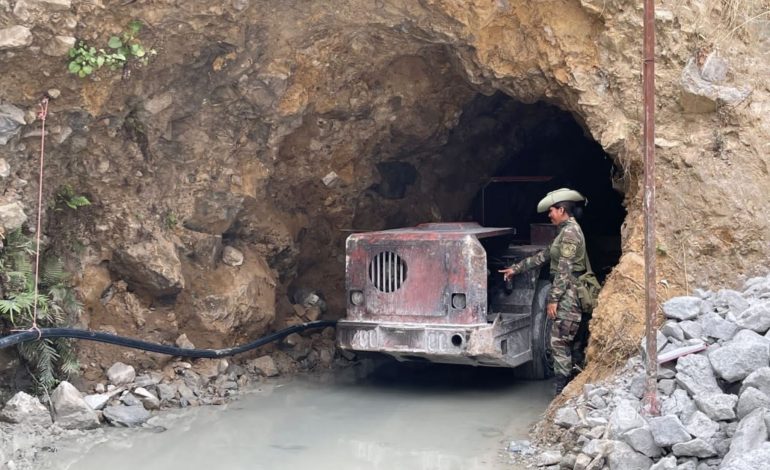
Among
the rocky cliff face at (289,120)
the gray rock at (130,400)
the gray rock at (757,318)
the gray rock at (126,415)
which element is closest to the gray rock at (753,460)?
the gray rock at (757,318)

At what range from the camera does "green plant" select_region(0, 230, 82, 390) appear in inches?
246

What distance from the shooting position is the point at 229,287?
8016mm

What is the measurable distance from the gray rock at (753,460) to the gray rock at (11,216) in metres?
5.30

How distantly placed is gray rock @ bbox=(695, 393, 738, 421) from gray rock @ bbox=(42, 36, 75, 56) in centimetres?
531

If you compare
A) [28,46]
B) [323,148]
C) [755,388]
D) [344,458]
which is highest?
[28,46]

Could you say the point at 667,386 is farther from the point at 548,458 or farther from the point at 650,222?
the point at 650,222

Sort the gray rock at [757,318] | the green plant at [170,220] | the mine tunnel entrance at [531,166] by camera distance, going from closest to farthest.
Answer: the gray rock at [757,318], the green plant at [170,220], the mine tunnel entrance at [531,166]

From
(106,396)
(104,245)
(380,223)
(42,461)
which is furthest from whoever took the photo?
(380,223)

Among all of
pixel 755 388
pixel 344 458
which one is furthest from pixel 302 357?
pixel 755 388

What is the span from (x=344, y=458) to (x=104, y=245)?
3113mm

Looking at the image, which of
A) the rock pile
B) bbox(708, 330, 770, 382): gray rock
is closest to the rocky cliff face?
the rock pile

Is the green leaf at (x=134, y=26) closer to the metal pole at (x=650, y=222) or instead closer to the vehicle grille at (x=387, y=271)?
the vehicle grille at (x=387, y=271)

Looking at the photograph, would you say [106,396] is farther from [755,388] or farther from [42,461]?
[755,388]

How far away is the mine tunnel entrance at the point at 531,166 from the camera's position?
Result: 10.3 meters
